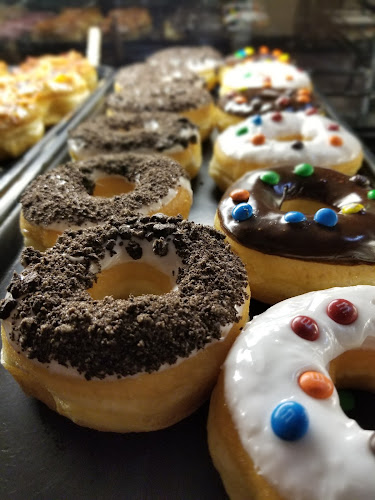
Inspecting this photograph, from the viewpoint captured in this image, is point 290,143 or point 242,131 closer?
point 290,143

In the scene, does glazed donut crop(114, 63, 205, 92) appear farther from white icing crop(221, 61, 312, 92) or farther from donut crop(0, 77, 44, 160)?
donut crop(0, 77, 44, 160)

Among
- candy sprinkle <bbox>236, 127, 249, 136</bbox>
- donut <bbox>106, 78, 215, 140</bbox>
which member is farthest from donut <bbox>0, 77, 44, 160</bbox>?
candy sprinkle <bbox>236, 127, 249, 136</bbox>

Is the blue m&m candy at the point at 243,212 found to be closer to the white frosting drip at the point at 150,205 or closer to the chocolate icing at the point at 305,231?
the chocolate icing at the point at 305,231

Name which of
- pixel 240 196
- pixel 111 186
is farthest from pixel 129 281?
pixel 111 186

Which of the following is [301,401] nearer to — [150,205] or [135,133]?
[150,205]

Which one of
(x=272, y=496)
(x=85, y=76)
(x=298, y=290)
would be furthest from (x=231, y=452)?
(x=85, y=76)

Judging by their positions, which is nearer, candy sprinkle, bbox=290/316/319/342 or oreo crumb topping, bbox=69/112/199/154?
candy sprinkle, bbox=290/316/319/342

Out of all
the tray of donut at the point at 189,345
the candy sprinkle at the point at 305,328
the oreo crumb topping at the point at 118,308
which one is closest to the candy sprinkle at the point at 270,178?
the tray of donut at the point at 189,345
